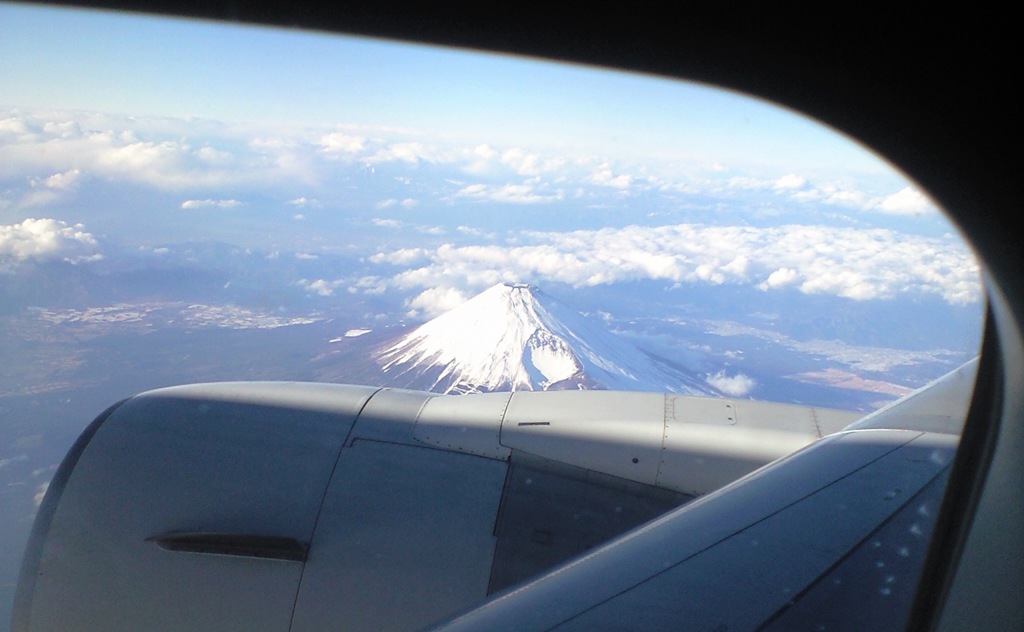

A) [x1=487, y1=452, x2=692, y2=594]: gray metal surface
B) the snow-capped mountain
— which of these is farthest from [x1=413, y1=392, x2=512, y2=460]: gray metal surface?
the snow-capped mountain

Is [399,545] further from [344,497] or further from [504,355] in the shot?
[504,355]

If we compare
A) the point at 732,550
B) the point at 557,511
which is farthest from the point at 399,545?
the point at 732,550

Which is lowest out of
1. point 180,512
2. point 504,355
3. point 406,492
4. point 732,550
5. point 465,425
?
point 504,355

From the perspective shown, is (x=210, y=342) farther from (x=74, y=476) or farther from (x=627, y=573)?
(x=627, y=573)

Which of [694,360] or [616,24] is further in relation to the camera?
[694,360]

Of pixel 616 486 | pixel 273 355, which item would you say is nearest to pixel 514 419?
pixel 616 486

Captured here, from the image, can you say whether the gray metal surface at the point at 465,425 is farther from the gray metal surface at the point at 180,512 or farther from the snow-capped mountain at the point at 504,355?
the snow-capped mountain at the point at 504,355

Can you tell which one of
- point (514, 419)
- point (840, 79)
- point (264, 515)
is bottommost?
point (264, 515)
